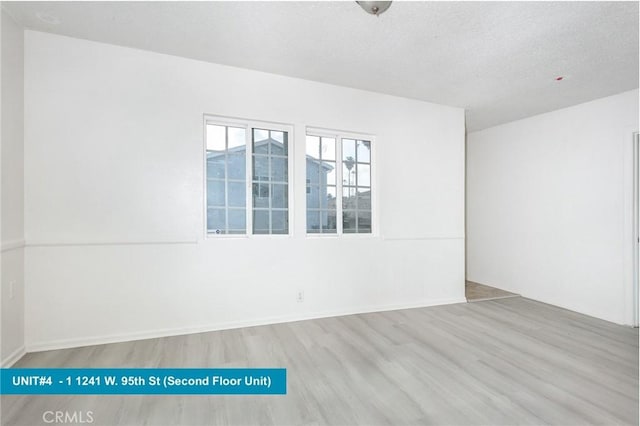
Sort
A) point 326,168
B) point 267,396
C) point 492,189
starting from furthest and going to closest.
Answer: point 492,189, point 326,168, point 267,396

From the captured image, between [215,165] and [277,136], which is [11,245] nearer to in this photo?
[215,165]

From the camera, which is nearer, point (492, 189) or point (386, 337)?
point (386, 337)

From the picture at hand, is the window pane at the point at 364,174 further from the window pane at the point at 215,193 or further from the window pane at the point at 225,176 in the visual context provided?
the window pane at the point at 215,193

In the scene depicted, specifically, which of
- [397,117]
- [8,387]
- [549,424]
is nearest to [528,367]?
[549,424]

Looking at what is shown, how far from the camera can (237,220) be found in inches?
→ 129

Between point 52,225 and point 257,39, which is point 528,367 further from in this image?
point 52,225

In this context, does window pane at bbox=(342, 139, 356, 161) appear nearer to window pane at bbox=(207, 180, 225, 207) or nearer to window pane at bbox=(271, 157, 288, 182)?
window pane at bbox=(271, 157, 288, 182)

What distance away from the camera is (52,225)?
2.61 m

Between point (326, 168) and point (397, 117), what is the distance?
46.5 inches

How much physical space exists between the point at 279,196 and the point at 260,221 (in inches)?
14.1

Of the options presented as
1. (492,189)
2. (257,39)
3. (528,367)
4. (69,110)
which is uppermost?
(257,39)

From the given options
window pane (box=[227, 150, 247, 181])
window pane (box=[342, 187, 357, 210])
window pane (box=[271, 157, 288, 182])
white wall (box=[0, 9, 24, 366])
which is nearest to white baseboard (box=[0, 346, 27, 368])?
white wall (box=[0, 9, 24, 366])

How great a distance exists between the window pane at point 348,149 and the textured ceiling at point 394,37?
0.67m

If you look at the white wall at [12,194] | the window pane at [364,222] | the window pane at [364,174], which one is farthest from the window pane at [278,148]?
the white wall at [12,194]
